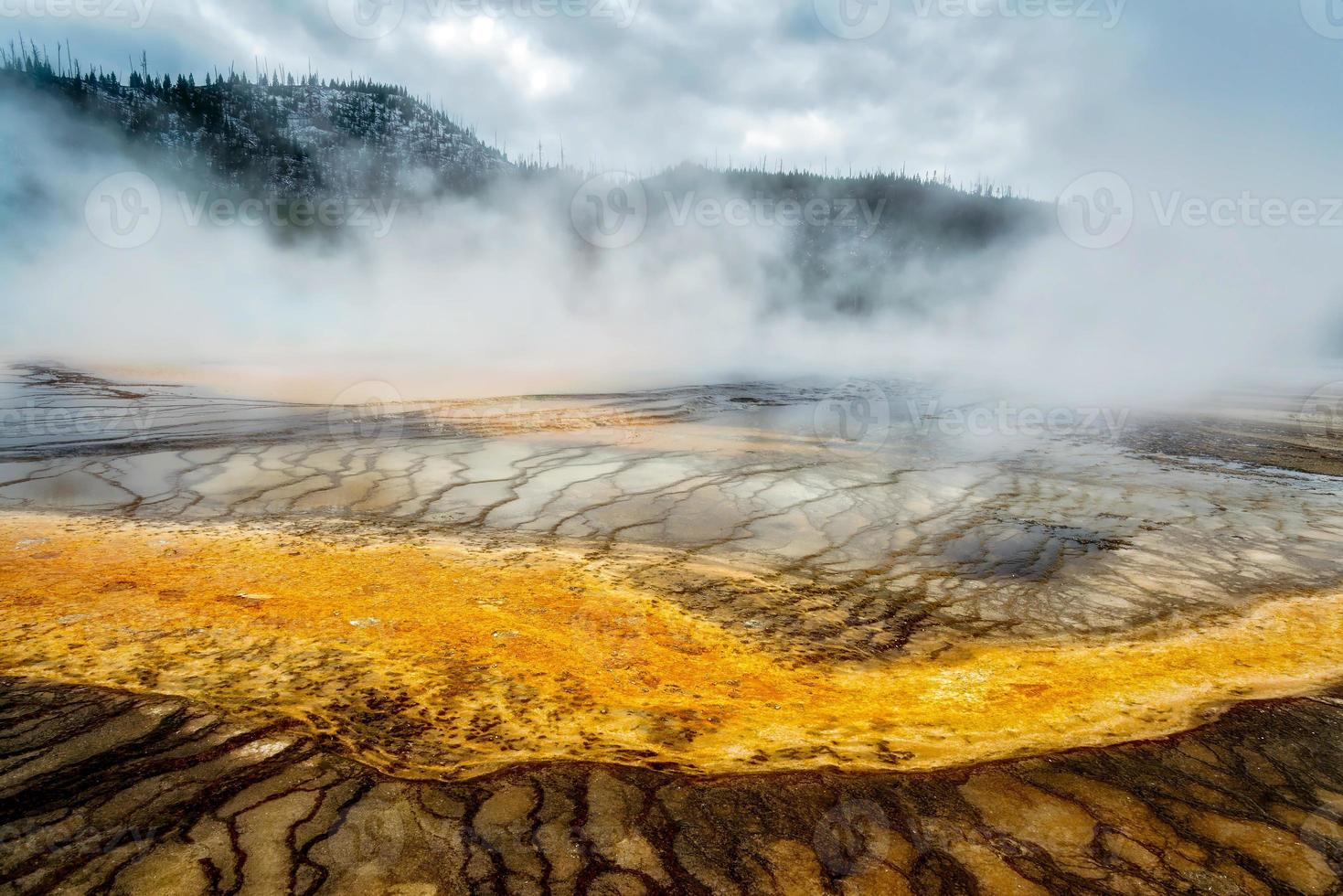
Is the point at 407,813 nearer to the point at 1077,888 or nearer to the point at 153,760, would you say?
the point at 153,760

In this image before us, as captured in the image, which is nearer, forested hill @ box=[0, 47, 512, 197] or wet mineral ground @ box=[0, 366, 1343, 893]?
wet mineral ground @ box=[0, 366, 1343, 893]

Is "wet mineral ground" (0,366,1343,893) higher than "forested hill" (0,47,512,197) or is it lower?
lower

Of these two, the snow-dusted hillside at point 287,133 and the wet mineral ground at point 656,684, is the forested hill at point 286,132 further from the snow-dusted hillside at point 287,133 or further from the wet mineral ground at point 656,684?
the wet mineral ground at point 656,684

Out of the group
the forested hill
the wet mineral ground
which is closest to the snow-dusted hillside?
the forested hill

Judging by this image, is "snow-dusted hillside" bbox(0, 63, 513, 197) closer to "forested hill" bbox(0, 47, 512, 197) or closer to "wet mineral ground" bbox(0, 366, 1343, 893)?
"forested hill" bbox(0, 47, 512, 197)

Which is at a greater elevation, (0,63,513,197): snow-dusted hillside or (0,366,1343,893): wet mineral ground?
(0,63,513,197): snow-dusted hillside

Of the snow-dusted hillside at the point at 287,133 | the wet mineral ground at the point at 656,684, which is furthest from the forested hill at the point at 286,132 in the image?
the wet mineral ground at the point at 656,684

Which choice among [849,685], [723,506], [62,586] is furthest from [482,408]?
[849,685]
